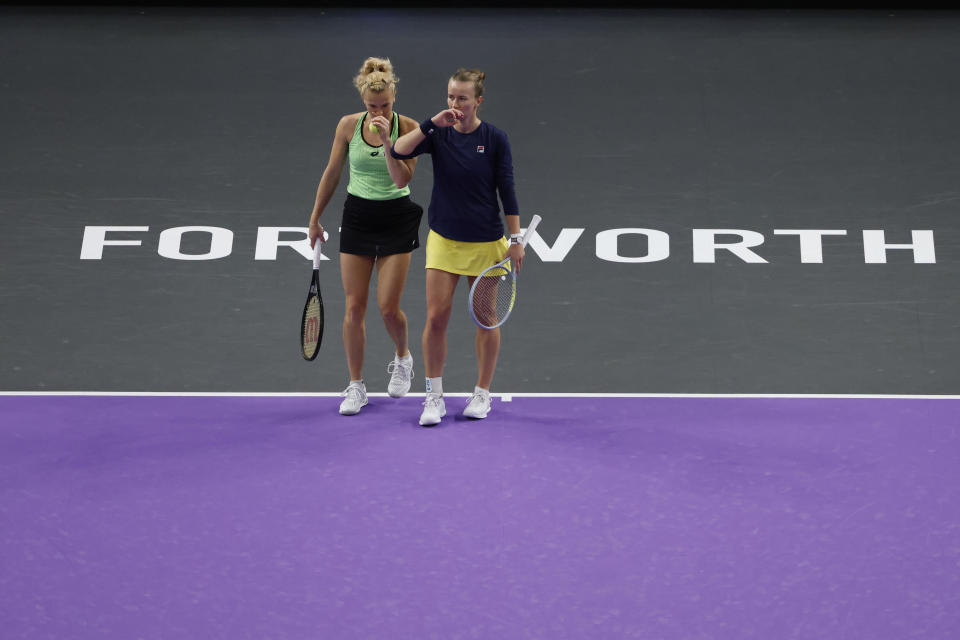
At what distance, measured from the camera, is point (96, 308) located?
6.68 meters

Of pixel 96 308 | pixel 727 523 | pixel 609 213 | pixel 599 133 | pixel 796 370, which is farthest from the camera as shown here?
pixel 599 133

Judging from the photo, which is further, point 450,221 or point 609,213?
point 609,213

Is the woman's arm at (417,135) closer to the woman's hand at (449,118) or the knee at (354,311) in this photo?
the woman's hand at (449,118)

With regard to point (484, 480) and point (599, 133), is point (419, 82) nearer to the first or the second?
point (599, 133)

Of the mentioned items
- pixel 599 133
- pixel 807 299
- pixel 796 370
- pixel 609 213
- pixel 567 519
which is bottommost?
pixel 567 519

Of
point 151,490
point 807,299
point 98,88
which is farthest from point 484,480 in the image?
point 98,88

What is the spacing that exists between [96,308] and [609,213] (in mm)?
3034

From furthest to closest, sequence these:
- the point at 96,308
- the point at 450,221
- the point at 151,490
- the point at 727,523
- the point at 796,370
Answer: the point at 96,308
the point at 796,370
the point at 450,221
the point at 151,490
the point at 727,523

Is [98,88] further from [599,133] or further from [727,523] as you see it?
[727,523]

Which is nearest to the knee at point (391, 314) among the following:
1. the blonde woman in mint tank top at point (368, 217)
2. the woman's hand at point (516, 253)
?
the blonde woman in mint tank top at point (368, 217)

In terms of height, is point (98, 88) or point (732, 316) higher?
point (98, 88)

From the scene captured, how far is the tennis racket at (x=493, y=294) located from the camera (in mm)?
5352

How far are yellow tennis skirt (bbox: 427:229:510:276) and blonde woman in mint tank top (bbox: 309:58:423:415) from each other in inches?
8.9

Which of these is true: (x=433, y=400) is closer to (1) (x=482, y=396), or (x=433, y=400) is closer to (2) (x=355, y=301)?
(1) (x=482, y=396)
